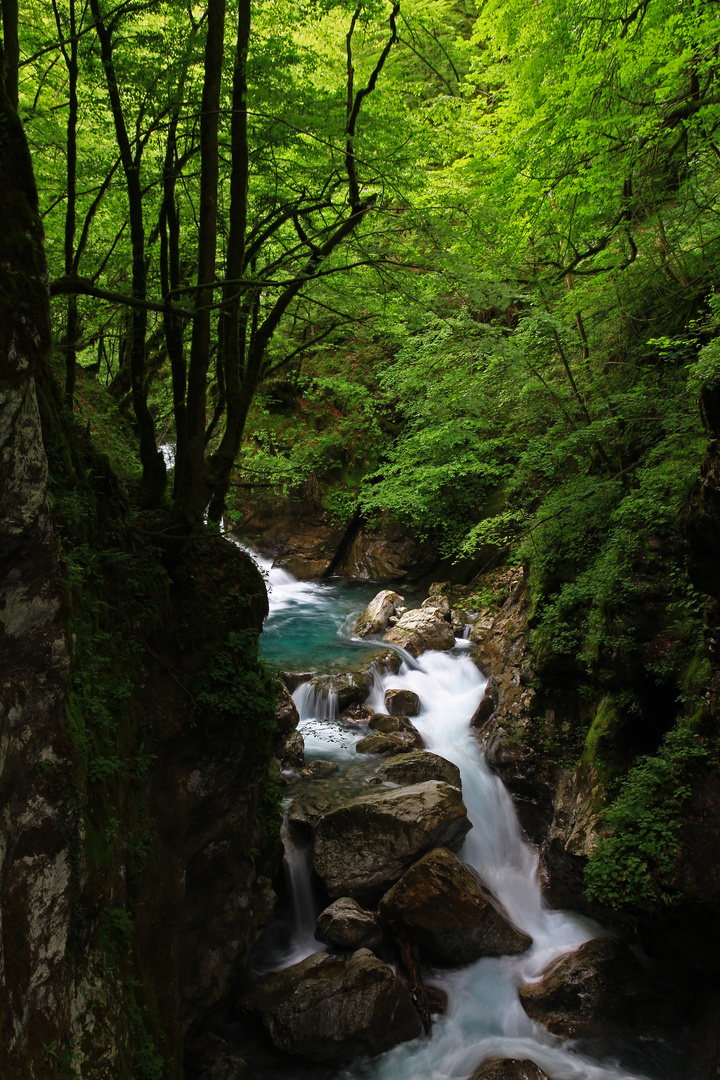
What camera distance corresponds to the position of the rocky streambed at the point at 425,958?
221 inches

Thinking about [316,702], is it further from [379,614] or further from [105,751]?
[105,751]

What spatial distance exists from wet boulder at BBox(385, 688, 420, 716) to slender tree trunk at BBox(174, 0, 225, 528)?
5.85 meters

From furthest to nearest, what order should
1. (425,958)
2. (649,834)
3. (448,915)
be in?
(425,958)
(448,915)
(649,834)

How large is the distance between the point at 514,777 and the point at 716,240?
7563 millimetres

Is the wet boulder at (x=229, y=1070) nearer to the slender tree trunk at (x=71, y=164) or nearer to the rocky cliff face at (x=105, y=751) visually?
the rocky cliff face at (x=105, y=751)

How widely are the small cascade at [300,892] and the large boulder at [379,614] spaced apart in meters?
5.81

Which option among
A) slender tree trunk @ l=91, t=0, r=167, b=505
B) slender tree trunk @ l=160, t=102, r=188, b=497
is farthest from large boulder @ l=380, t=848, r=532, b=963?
slender tree trunk @ l=91, t=0, r=167, b=505

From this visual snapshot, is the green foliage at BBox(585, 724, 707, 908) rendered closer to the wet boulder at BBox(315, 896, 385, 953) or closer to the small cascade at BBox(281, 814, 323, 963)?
the wet boulder at BBox(315, 896, 385, 953)

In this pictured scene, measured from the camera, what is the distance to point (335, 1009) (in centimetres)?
562

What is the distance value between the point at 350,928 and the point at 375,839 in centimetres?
95

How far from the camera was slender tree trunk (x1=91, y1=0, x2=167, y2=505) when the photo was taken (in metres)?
5.46

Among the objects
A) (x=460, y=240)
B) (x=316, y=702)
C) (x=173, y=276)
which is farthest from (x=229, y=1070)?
(x=460, y=240)

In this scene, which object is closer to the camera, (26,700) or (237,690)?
(26,700)

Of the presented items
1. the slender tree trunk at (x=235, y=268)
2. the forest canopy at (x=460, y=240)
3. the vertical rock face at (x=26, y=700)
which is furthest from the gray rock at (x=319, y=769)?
the vertical rock face at (x=26, y=700)
